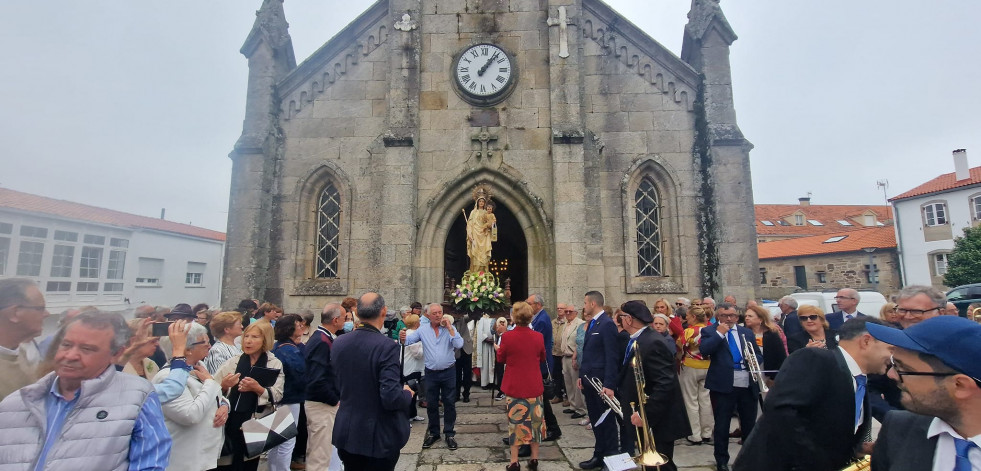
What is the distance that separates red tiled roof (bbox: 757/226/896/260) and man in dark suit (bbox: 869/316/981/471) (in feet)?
113

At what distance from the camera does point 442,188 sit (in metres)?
10.4

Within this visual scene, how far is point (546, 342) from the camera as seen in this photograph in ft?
23.9

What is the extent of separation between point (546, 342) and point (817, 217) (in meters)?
49.7

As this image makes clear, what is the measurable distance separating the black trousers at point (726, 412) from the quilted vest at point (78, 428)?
16.4 ft

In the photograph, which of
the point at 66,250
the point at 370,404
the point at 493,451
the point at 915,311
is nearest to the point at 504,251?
the point at 493,451

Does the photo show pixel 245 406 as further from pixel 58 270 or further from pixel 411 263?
pixel 411 263

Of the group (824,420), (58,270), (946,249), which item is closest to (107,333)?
(58,270)

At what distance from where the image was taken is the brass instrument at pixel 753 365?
192 inches

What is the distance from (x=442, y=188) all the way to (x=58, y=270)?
284 inches

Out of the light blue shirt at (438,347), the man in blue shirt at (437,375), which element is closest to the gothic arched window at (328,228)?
the light blue shirt at (438,347)

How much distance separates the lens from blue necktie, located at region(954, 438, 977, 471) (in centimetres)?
158

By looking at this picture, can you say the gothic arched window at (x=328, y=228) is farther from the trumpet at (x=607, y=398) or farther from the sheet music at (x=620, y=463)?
Answer: the sheet music at (x=620, y=463)

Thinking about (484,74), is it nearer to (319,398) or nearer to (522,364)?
(522,364)

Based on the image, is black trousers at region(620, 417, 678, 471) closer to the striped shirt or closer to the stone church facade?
the striped shirt
